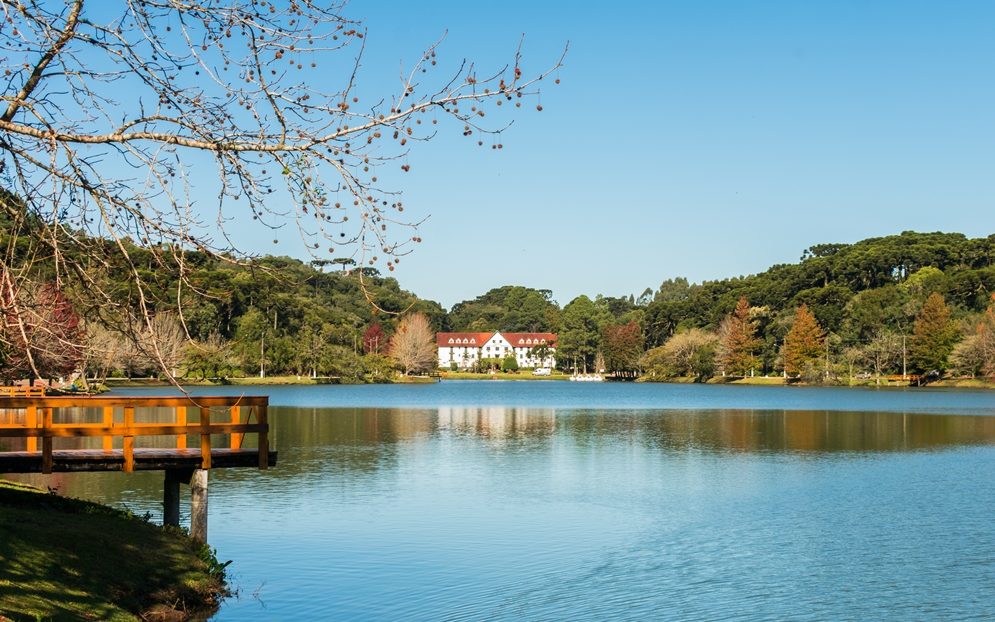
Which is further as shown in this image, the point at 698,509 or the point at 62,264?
the point at 698,509

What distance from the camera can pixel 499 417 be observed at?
60188 mm

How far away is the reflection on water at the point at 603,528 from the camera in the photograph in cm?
1529

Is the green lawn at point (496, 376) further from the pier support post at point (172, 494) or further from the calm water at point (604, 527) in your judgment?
the pier support post at point (172, 494)

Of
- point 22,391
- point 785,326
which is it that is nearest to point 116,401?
point 22,391

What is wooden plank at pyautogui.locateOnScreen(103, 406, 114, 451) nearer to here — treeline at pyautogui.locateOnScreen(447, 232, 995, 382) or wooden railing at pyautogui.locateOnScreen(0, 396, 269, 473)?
wooden railing at pyautogui.locateOnScreen(0, 396, 269, 473)

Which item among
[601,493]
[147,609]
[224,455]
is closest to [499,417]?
[601,493]

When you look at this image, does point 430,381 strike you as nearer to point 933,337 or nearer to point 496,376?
point 496,376

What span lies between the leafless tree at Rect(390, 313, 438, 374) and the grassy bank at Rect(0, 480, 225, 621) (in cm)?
12605

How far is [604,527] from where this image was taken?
70.4ft

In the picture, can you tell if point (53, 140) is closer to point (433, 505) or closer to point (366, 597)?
point (366, 597)

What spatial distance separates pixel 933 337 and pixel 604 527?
319 ft

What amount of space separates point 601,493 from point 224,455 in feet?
40.0

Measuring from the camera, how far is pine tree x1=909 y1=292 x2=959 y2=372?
107000mm

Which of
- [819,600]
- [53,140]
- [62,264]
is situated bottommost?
[819,600]
